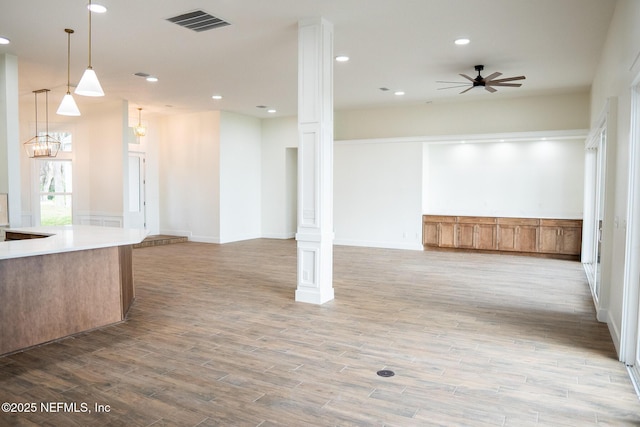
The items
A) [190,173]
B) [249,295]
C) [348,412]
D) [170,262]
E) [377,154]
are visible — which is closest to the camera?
[348,412]

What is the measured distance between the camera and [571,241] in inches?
353

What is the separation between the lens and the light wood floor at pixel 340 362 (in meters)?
2.79

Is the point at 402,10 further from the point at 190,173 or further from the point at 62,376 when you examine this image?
the point at 190,173

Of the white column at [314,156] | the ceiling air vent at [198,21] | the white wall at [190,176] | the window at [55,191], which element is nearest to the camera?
the ceiling air vent at [198,21]

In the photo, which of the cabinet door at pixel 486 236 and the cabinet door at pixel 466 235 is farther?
the cabinet door at pixel 466 235

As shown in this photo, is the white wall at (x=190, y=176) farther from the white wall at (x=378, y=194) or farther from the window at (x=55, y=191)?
the white wall at (x=378, y=194)

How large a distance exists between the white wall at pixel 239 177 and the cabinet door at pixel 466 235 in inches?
227

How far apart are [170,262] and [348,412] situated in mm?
6504

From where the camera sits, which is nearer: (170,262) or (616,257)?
(616,257)

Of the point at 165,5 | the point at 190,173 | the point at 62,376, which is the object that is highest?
the point at 165,5

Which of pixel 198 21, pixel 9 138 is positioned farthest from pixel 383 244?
pixel 9 138

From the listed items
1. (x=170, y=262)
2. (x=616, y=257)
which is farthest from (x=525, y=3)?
(x=170, y=262)

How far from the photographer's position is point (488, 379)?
3.29 meters

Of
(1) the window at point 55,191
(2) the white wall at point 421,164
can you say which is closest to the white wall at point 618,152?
(2) the white wall at point 421,164
